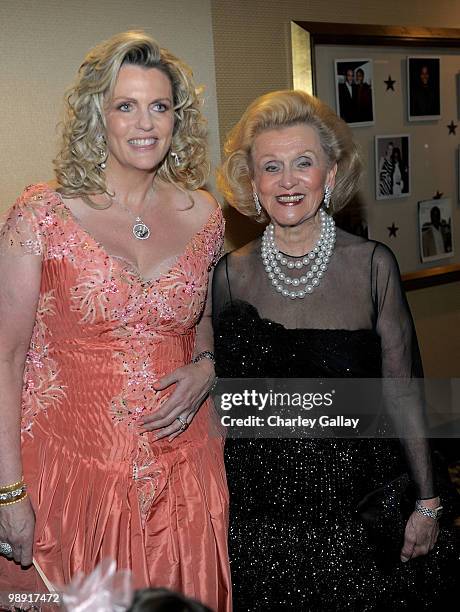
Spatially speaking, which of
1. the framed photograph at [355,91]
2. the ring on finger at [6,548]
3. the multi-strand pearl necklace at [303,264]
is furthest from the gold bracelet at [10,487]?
the framed photograph at [355,91]

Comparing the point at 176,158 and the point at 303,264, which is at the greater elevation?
the point at 176,158

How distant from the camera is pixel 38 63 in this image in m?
2.40

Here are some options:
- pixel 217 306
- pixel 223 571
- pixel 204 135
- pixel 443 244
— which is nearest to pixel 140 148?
pixel 204 135

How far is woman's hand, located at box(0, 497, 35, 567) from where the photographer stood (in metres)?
1.80

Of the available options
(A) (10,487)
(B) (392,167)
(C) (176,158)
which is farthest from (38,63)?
(B) (392,167)

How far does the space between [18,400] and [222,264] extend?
24.0 inches

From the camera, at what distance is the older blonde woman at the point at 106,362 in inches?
71.2

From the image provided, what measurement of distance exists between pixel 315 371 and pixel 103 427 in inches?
19.9

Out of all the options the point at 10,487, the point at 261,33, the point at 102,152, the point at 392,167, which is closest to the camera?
the point at 10,487

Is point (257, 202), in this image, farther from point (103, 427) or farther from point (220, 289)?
point (103, 427)

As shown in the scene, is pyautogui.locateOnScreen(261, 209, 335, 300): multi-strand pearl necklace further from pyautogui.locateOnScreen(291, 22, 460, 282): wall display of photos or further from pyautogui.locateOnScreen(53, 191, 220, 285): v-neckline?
pyautogui.locateOnScreen(291, 22, 460, 282): wall display of photos

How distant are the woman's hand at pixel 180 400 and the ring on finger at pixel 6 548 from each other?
37 cm

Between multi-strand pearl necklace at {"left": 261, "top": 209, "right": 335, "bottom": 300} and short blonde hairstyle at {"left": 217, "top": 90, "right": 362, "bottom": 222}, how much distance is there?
11 cm

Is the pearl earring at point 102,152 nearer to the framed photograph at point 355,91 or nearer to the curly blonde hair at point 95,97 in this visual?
the curly blonde hair at point 95,97
